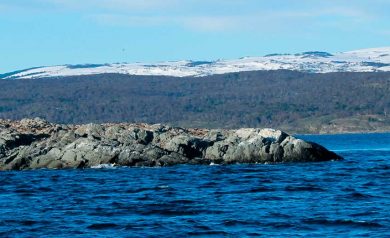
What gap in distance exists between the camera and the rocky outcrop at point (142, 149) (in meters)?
67.6

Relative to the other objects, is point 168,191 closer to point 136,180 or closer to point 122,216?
point 136,180

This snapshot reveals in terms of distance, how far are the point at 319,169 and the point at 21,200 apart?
23.3 metres

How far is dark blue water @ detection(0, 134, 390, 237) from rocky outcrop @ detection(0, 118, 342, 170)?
396 centimetres

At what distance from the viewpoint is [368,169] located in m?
64.2

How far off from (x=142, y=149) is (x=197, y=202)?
2614cm

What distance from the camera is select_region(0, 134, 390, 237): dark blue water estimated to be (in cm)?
3456

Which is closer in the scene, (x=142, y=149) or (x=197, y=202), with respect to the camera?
(x=197, y=202)

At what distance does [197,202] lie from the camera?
42656 mm

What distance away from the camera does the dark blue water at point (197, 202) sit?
34.6m

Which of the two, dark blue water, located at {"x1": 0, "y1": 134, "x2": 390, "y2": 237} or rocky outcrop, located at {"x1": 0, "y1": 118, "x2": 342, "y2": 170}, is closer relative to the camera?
dark blue water, located at {"x1": 0, "y1": 134, "x2": 390, "y2": 237}

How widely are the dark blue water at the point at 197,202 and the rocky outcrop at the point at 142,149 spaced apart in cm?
396

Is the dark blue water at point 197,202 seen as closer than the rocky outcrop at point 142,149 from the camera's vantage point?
Yes

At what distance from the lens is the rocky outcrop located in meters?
67.6

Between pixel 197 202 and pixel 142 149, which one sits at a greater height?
pixel 197 202
